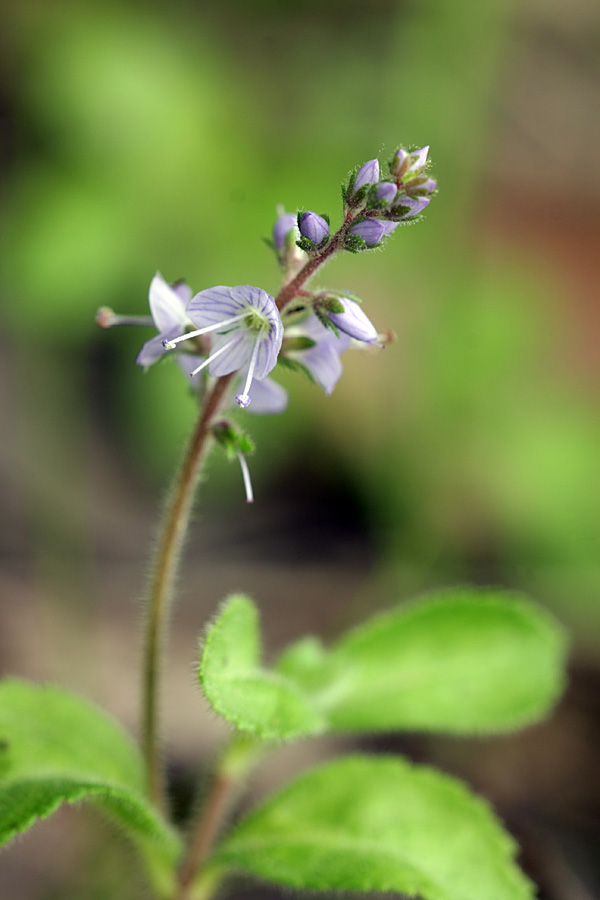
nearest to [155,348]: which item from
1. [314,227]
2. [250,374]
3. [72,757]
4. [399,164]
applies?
[250,374]

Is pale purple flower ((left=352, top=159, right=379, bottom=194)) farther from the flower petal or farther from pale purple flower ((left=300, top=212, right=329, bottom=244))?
the flower petal

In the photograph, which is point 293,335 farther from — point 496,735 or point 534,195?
point 534,195

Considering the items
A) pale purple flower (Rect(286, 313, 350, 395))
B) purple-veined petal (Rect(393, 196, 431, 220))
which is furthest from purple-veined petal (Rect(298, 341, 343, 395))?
purple-veined petal (Rect(393, 196, 431, 220))

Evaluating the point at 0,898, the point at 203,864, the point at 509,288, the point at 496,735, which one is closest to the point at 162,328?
the point at 203,864

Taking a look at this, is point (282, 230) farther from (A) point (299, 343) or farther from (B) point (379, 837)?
(B) point (379, 837)

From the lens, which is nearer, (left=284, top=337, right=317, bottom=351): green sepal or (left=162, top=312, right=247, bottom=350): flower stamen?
(left=162, top=312, right=247, bottom=350): flower stamen

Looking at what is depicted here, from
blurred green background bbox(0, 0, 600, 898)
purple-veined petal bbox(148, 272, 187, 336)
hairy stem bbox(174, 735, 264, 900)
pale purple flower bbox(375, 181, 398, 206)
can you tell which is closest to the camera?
pale purple flower bbox(375, 181, 398, 206)

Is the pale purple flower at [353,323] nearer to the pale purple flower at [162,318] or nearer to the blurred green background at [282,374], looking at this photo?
the pale purple flower at [162,318]
